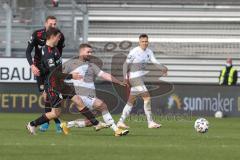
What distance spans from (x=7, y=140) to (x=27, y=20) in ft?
56.2

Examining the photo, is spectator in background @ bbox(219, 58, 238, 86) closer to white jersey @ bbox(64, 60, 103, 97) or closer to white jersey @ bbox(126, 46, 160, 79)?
white jersey @ bbox(126, 46, 160, 79)

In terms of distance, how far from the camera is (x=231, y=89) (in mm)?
24984

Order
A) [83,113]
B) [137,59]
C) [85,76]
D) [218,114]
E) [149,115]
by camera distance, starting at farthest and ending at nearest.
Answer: [218,114]
[137,59]
[149,115]
[85,76]
[83,113]

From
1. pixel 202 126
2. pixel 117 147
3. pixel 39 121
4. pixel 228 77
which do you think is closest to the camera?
pixel 117 147

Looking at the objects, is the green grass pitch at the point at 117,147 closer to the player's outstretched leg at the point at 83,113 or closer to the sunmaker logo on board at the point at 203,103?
the player's outstretched leg at the point at 83,113

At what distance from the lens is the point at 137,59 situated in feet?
57.1

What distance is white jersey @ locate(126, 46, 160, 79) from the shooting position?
1744 cm

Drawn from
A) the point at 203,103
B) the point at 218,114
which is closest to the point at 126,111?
the point at 218,114

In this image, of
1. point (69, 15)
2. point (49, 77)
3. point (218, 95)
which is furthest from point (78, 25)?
point (49, 77)

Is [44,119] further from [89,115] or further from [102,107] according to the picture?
[102,107]

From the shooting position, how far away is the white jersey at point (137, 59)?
57.2ft

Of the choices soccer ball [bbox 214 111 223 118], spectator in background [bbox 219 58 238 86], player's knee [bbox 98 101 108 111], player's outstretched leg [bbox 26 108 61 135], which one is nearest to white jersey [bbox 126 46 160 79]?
player's knee [bbox 98 101 108 111]

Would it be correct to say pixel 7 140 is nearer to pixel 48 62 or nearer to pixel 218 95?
pixel 48 62

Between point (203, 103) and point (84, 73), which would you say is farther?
point (203, 103)
